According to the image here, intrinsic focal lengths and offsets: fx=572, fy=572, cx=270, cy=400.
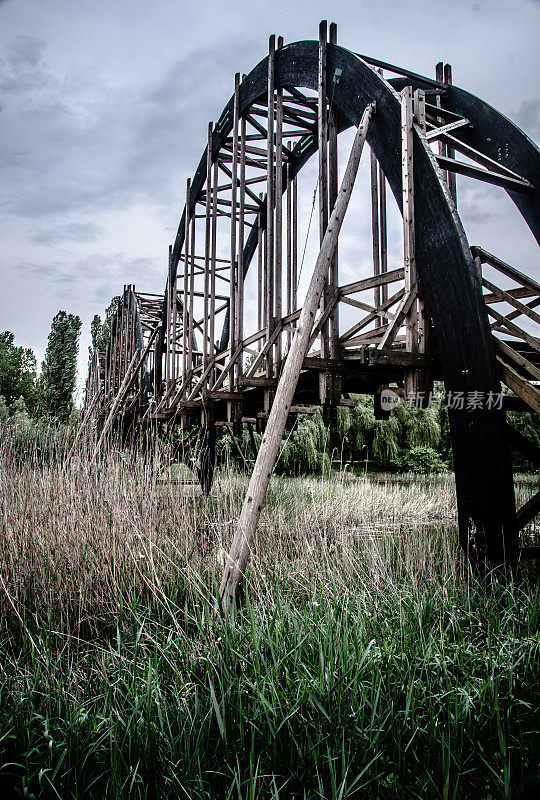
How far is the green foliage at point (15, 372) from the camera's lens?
39188 mm

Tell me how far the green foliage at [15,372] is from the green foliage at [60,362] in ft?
27.0

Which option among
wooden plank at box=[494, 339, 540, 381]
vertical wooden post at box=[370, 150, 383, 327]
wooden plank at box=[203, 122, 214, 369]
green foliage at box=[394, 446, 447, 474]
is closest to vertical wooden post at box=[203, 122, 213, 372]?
wooden plank at box=[203, 122, 214, 369]

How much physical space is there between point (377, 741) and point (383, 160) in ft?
15.5

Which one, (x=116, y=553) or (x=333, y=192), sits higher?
(x=333, y=192)

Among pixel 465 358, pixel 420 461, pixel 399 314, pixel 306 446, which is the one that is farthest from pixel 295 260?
pixel 420 461

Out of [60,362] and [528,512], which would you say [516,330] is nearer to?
[528,512]

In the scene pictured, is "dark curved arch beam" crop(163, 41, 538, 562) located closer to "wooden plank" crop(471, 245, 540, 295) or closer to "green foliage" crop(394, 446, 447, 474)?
"wooden plank" crop(471, 245, 540, 295)

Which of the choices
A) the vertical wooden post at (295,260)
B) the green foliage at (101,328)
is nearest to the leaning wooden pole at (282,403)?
the vertical wooden post at (295,260)

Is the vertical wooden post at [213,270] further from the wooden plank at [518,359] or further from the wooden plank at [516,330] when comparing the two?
the wooden plank at [518,359]

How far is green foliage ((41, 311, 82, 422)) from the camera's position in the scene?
2961 centimetres

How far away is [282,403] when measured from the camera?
15.3 ft

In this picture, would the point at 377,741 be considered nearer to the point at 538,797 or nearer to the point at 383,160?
the point at 538,797

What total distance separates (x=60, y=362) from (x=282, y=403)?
91.8 feet

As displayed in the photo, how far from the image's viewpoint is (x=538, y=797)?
4.74 feet
